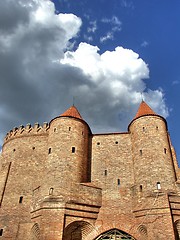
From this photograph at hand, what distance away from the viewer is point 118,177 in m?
23.9

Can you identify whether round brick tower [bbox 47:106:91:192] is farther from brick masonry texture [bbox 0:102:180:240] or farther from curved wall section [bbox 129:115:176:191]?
curved wall section [bbox 129:115:176:191]

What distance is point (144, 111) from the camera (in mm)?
26031

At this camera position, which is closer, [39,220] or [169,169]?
[39,220]

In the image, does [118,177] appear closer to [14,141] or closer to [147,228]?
[147,228]

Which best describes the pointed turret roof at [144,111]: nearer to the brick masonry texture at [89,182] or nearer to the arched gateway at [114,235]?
the brick masonry texture at [89,182]

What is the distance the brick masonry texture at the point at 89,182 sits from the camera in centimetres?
2011

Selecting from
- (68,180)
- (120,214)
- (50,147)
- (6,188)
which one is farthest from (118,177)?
(6,188)

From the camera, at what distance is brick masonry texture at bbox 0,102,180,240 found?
792 inches

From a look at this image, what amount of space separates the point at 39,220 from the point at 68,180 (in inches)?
152

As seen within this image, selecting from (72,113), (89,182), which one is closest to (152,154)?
(89,182)

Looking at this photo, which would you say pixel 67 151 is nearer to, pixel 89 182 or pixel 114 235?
pixel 89 182

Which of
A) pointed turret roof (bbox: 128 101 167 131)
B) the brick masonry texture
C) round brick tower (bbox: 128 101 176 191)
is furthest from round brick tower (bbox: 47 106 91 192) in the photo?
pointed turret roof (bbox: 128 101 167 131)

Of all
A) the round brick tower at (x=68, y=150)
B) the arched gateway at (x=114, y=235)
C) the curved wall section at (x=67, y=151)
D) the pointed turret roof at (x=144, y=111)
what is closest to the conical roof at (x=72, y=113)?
the round brick tower at (x=68, y=150)

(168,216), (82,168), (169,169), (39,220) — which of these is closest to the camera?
(168,216)
